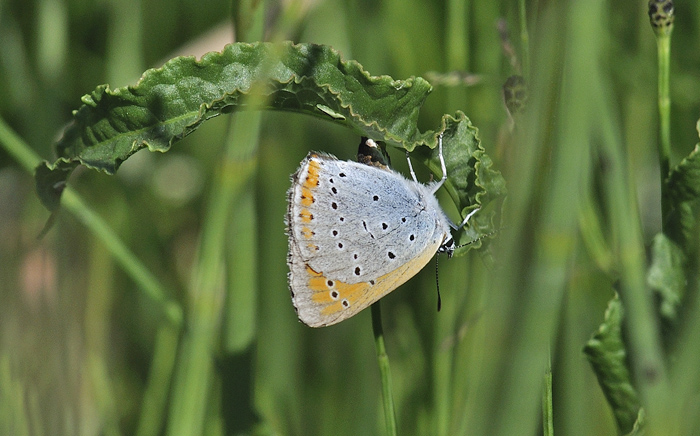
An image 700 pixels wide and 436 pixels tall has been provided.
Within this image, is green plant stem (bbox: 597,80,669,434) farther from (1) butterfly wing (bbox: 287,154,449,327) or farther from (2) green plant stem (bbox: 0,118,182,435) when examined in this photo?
(2) green plant stem (bbox: 0,118,182,435)

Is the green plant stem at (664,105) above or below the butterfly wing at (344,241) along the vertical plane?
above

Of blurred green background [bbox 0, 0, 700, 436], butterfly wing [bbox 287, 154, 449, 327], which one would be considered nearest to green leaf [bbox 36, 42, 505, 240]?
blurred green background [bbox 0, 0, 700, 436]

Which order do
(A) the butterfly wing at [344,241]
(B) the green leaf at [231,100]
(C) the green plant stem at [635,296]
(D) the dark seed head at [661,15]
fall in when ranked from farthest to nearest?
(A) the butterfly wing at [344,241] < (D) the dark seed head at [661,15] < (B) the green leaf at [231,100] < (C) the green plant stem at [635,296]

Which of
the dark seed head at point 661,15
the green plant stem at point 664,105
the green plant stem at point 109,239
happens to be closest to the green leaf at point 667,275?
the green plant stem at point 664,105

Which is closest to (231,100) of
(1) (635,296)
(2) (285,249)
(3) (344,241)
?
(3) (344,241)

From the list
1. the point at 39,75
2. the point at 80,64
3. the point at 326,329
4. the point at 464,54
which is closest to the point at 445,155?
the point at 464,54

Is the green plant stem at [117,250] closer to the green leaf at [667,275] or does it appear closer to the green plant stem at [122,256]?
the green plant stem at [122,256]
